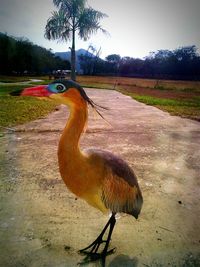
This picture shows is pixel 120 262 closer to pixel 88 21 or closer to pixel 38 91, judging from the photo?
pixel 38 91

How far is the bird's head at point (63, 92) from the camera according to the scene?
195 centimetres

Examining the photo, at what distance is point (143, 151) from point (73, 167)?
347cm

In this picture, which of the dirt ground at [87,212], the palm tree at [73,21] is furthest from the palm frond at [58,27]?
the dirt ground at [87,212]

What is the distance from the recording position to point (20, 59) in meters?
25.8

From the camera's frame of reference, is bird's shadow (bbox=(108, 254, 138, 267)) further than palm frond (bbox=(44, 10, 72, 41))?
No

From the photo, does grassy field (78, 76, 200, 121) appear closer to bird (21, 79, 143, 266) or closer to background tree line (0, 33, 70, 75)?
background tree line (0, 33, 70, 75)

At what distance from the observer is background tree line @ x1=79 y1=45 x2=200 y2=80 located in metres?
41.2

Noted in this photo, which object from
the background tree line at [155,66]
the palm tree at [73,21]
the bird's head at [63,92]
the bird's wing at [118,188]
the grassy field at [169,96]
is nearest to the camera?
the bird's head at [63,92]

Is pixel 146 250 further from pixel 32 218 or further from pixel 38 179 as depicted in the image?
pixel 38 179

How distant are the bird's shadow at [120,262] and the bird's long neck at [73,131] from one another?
115cm

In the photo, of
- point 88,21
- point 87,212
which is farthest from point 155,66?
point 87,212

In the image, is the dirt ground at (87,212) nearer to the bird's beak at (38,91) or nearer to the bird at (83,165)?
the bird at (83,165)

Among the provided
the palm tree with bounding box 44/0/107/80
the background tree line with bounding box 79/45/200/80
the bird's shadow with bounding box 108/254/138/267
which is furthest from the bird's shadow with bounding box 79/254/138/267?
the background tree line with bounding box 79/45/200/80

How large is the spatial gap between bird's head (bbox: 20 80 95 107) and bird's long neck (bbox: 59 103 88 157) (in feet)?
0.20
